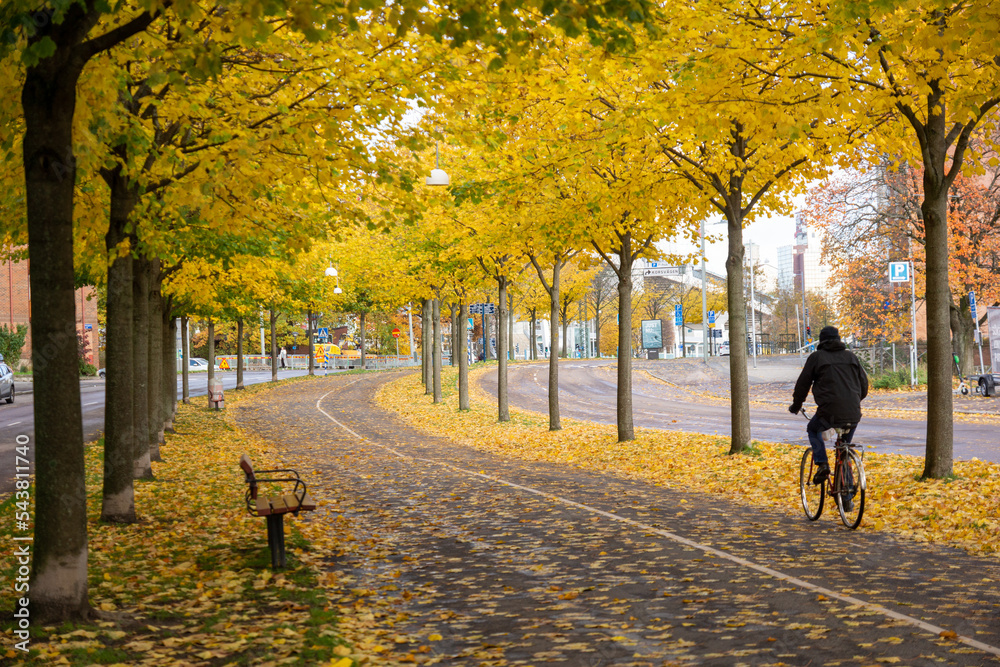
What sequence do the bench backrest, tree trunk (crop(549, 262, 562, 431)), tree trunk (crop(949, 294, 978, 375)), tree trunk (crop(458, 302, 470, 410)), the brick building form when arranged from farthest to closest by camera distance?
1. the brick building
2. tree trunk (crop(949, 294, 978, 375))
3. tree trunk (crop(458, 302, 470, 410))
4. tree trunk (crop(549, 262, 562, 431))
5. the bench backrest

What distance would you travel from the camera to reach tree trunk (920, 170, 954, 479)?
33.7 ft

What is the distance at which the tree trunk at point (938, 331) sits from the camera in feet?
33.7

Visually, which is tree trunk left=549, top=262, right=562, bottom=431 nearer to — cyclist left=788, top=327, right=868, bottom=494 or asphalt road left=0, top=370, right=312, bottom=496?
asphalt road left=0, top=370, right=312, bottom=496

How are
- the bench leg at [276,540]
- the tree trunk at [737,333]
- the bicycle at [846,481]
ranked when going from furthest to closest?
1. the tree trunk at [737,333]
2. the bicycle at [846,481]
3. the bench leg at [276,540]

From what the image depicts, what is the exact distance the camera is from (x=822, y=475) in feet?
29.4

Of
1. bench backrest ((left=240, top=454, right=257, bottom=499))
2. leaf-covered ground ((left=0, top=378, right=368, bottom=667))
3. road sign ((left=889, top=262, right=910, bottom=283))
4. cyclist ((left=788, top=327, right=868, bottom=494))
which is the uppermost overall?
road sign ((left=889, top=262, right=910, bottom=283))

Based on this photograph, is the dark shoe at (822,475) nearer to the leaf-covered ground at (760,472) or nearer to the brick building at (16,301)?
the leaf-covered ground at (760,472)

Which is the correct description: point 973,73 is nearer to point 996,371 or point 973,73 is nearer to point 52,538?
point 52,538

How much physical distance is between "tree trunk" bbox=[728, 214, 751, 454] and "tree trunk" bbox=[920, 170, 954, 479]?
13.9ft

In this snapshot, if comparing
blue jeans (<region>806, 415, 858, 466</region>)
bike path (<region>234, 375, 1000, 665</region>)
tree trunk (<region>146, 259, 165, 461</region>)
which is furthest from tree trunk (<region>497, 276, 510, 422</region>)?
blue jeans (<region>806, 415, 858, 466</region>)

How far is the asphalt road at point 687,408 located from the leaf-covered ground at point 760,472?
2.39m

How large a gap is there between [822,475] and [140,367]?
28.1 ft

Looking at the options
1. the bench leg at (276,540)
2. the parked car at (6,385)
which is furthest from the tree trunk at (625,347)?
the parked car at (6,385)

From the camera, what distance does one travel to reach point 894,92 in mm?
9633
